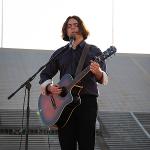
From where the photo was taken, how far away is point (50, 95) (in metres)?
3.93

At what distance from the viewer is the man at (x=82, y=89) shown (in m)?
3.62

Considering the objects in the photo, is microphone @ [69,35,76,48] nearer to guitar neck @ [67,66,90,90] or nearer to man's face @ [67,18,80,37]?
man's face @ [67,18,80,37]

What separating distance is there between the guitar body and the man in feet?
0.10

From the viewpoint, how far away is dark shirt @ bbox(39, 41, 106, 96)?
3.67m

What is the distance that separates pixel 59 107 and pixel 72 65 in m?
0.30

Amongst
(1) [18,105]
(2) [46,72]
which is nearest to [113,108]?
(1) [18,105]

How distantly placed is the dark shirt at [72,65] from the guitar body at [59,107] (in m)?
0.07

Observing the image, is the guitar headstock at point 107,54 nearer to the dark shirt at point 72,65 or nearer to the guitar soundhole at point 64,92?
the dark shirt at point 72,65

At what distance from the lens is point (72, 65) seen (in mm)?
3762

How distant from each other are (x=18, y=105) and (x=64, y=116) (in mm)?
6019

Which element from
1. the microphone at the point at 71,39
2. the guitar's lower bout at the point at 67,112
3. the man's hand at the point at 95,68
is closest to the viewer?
the man's hand at the point at 95,68

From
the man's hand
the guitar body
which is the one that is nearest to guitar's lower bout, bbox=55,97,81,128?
the guitar body

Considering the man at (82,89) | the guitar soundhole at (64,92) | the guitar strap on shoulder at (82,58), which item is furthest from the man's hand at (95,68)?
the guitar soundhole at (64,92)

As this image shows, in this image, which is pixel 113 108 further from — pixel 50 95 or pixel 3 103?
pixel 50 95
